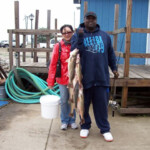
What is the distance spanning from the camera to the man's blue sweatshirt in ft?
→ 10.0

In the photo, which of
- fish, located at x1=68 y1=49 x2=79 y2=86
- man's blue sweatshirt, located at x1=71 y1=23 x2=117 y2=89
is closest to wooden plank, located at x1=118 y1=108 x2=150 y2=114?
man's blue sweatshirt, located at x1=71 y1=23 x2=117 y2=89

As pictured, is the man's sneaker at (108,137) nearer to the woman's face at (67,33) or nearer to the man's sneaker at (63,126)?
the man's sneaker at (63,126)

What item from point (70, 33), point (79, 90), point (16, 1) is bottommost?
point (79, 90)

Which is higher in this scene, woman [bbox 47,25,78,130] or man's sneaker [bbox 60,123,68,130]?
woman [bbox 47,25,78,130]

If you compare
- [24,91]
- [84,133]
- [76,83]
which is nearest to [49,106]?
[84,133]

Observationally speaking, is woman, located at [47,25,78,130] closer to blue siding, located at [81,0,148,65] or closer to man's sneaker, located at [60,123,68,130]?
man's sneaker, located at [60,123,68,130]

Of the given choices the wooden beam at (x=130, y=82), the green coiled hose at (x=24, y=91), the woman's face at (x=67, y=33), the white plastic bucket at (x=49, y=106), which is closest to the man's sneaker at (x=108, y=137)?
the white plastic bucket at (x=49, y=106)

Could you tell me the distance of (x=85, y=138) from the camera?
3404 millimetres

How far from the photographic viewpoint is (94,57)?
121 inches

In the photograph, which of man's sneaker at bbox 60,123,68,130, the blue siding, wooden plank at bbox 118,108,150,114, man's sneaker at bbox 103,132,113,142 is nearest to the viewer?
man's sneaker at bbox 103,132,113,142

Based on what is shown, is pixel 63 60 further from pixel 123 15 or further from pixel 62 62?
pixel 123 15

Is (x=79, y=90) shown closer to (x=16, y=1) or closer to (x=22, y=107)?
(x=22, y=107)

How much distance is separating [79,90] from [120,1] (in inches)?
238

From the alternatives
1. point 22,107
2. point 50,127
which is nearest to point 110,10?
point 22,107
